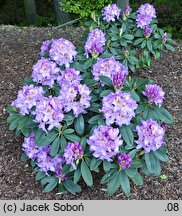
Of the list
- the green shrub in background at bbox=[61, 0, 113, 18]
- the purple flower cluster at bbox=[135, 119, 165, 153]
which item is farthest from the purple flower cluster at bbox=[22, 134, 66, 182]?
the green shrub in background at bbox=[61, 0, 113, 18]

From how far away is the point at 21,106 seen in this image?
251 cm

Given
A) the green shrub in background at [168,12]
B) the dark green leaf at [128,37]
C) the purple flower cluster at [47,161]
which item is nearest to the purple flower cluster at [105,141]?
the purple flower cluster at [47,161]

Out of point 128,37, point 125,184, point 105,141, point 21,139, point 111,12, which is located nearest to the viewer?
point 105,141

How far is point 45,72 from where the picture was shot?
265 cm

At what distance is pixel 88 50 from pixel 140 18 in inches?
29.7

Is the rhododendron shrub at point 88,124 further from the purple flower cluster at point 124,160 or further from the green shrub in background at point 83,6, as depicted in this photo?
the green shrub in background at point 83,6

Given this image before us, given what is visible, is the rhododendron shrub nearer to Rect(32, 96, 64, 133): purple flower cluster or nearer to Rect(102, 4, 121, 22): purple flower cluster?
Rect(32, 96, 64, 133): purple flower cluster

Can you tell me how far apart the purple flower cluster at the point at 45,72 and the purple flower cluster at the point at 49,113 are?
33 cm

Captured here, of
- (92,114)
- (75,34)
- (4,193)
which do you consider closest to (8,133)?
(4,193)

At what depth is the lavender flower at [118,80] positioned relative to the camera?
2.48 m

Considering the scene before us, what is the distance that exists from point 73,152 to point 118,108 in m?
0.37

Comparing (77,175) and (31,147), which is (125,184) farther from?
(31,147)

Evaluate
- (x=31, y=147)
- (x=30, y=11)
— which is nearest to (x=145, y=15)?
(x=31, y=147)

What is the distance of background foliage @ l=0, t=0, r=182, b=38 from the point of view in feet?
17.2
